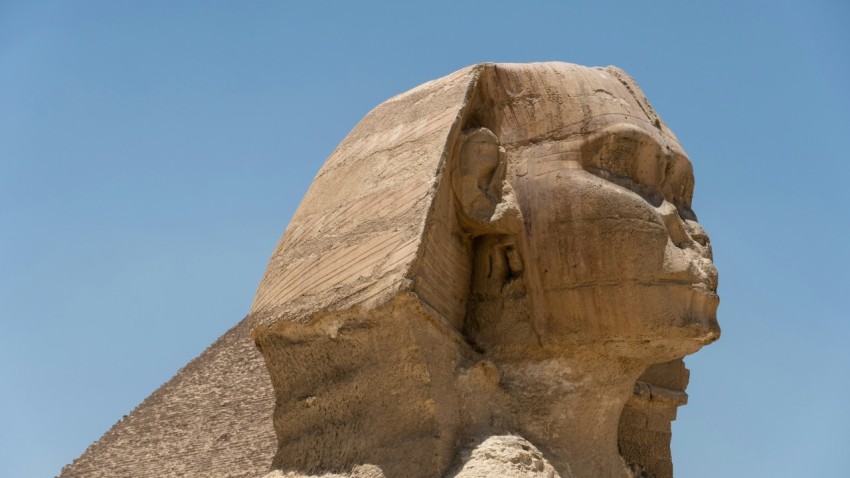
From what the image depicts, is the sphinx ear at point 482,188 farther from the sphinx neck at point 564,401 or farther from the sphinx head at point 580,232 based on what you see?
the sphinx neck at point 564,401

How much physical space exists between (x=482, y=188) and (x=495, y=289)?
34 centimetres

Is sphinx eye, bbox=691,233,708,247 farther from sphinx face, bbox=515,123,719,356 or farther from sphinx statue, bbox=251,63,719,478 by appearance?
sphinx face, bbox=515,123,719,356

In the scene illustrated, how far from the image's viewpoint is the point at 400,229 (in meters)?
5.04

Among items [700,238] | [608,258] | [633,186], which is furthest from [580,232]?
[700,238]

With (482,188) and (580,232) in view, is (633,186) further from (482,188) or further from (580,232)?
(482,188)

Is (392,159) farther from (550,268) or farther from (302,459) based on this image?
(302,459)

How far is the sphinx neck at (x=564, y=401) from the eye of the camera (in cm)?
515

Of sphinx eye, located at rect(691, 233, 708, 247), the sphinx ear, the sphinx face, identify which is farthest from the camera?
sphinx eye, located at rect(691, 233, 708, 247)

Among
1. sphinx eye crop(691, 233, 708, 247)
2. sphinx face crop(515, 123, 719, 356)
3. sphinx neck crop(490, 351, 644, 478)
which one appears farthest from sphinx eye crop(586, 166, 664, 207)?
sphinx neck crop(490, 351, 644, 478)

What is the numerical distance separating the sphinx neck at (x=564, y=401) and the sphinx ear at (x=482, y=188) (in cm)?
46

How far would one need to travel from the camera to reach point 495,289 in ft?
17.4

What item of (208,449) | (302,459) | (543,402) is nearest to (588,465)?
(543,402)

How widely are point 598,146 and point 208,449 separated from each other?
6790 cm

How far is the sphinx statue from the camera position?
16.3ft
